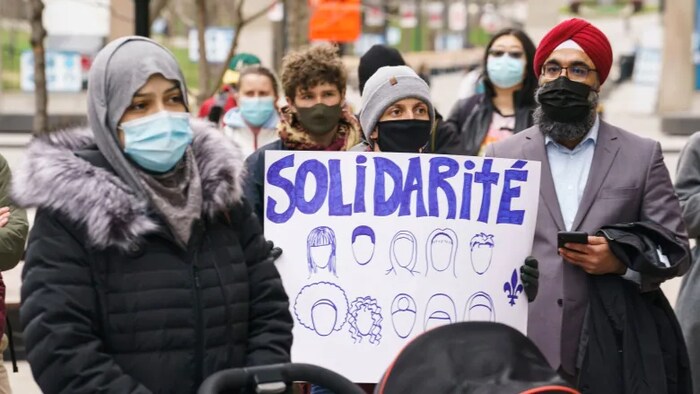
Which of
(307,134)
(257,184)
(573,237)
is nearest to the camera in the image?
(573,237)

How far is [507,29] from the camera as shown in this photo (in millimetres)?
9086

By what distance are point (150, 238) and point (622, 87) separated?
171 ft

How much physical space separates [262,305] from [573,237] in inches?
59.0

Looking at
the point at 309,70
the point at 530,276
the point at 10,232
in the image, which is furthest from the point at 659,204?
the point at 10,232

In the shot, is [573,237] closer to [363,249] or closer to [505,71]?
[363,249]

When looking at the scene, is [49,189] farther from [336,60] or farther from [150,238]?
[336,60]

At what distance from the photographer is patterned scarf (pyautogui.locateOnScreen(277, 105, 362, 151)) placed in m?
6.12

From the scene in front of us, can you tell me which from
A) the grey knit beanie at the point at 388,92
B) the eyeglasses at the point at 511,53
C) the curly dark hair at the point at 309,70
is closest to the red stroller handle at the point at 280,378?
the grey knit beanie at the point at 388,92

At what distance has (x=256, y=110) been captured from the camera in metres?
8.88

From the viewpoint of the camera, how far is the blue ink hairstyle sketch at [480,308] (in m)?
5.05

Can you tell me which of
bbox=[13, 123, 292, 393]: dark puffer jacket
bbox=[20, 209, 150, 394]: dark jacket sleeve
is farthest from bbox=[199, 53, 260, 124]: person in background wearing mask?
bbox=[20, 209, 150, 394]: dark jacket sleeve

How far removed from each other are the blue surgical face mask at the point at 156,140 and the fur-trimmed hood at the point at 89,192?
9cm

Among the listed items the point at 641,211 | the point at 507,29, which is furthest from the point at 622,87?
the point at 641,211

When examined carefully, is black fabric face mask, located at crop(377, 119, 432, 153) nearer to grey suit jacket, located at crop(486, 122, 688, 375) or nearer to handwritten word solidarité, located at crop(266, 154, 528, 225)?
handwritten word solidarité, located at crop(266, 154, 528, 225)
